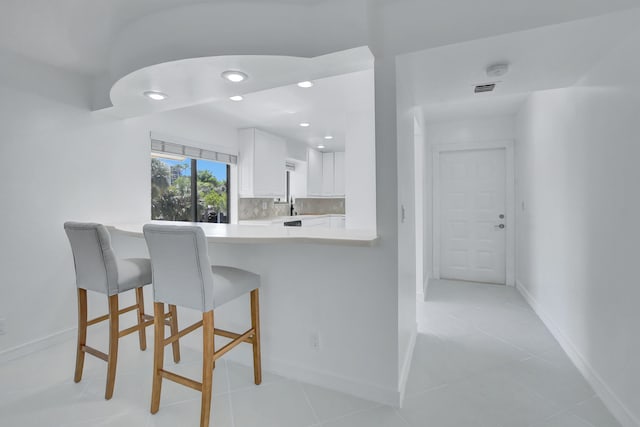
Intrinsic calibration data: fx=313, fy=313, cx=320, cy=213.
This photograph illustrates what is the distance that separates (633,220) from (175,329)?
278 centimetres

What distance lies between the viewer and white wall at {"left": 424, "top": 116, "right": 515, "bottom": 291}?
4.21m

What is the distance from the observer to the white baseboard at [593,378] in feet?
5.27

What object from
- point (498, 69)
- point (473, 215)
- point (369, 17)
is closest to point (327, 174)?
point (473, 215)

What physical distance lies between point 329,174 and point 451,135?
8.29 ft

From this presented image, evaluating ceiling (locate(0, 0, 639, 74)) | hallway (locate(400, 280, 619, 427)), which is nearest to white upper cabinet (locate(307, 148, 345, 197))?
hallway (locate(400, 280, 619, 427))

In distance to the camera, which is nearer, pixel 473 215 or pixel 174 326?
pixel 174 326

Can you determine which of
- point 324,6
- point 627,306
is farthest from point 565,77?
point 324,6

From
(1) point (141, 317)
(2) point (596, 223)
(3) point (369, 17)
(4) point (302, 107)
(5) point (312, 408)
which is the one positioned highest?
(4) point (302, 107)

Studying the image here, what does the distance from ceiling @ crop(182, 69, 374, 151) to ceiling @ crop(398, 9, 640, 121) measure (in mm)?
645

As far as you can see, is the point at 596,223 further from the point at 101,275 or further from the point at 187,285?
the point at 101,275

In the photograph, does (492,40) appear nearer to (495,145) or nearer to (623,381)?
(623,381)

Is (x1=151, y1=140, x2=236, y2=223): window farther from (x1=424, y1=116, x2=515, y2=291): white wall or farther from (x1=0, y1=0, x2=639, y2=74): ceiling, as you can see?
(x1=424, y1=116, x2=515, y2=291): white wall

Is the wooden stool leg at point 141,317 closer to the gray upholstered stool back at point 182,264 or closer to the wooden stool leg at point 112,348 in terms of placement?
the wooden stool leg at point 112,348

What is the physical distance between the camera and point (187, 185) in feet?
12.8
